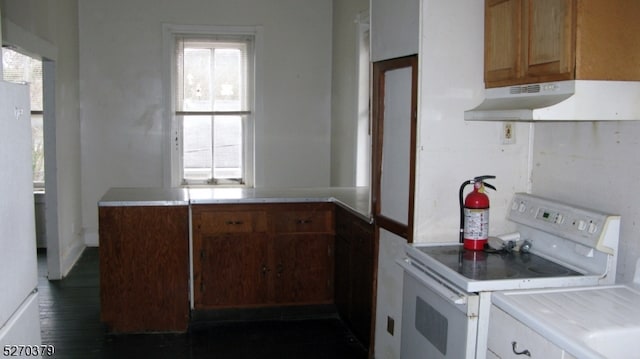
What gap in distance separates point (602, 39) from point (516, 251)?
3.34ft

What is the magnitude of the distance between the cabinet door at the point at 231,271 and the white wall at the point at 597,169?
1.92m

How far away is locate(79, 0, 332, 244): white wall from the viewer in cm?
614

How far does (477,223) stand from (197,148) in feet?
13.8

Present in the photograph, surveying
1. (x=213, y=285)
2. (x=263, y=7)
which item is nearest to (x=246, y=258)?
(x=213, y=285)

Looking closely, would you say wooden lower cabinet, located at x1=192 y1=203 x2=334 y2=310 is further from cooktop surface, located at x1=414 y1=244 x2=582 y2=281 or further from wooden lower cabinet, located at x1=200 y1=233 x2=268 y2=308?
cooktop surface, located at x1=414 y1=244 x2=582 y2=281

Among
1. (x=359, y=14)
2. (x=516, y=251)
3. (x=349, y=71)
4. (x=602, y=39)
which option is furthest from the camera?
(x=349, y=71)

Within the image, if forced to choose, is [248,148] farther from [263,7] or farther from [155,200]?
[155,200]

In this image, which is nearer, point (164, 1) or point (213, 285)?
point (213, 285)

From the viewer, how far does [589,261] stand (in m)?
2.37

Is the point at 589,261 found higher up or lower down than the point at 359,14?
lower down

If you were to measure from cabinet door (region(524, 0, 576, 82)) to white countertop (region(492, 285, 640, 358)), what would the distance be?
0.77m

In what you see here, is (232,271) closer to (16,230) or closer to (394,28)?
(394,28)

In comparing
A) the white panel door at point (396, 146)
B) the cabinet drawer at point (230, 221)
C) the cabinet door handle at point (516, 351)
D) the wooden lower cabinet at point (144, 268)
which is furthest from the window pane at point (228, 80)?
the cabinet door handle at point (516, 351)

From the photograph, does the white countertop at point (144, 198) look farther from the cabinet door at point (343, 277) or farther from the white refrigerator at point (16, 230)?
the white refrigerator at point (16, 230)
